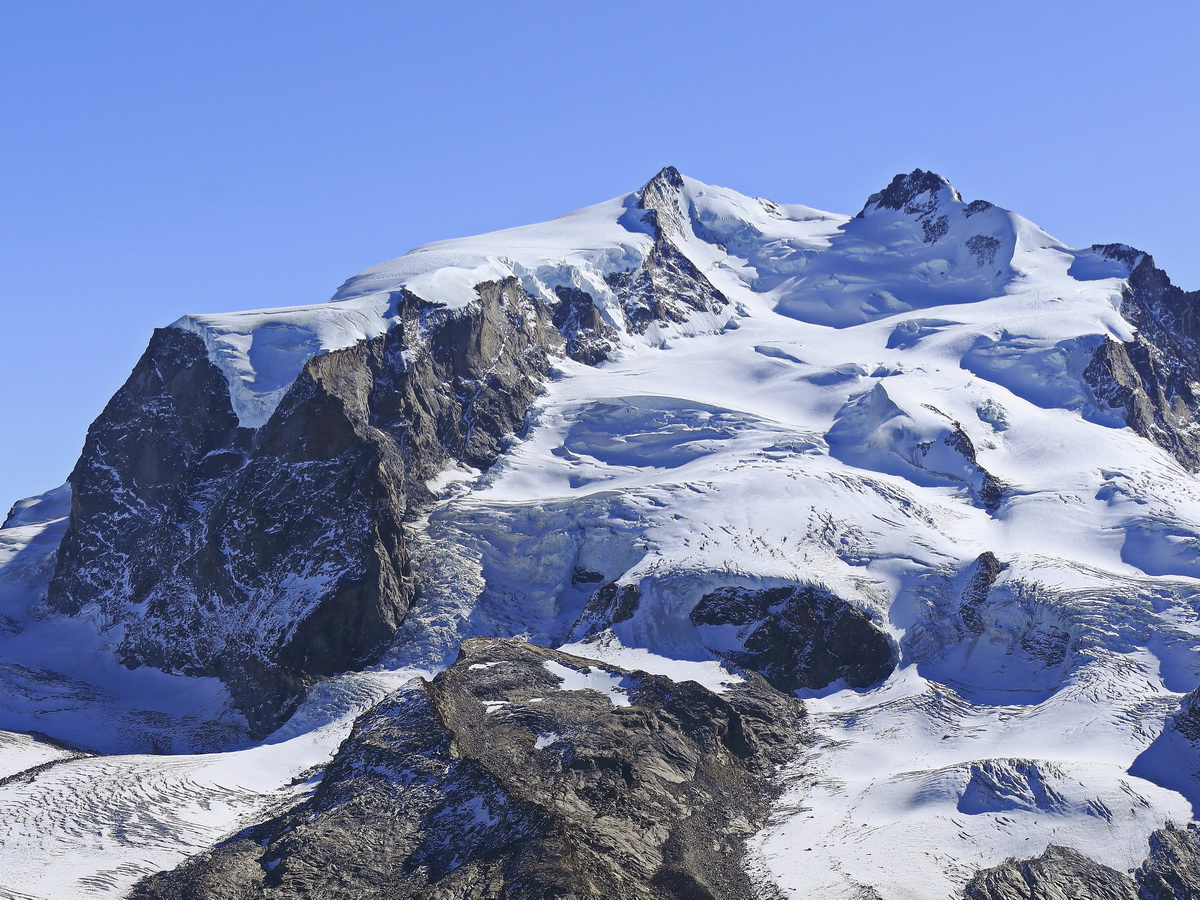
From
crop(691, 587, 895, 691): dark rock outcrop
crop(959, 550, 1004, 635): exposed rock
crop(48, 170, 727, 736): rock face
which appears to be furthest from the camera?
crop(48, 170, 727, 736): rock face

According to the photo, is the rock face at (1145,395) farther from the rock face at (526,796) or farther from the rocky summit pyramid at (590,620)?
the rock face at (526,796)

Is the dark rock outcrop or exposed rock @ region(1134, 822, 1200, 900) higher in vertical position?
the dark rock outcrop

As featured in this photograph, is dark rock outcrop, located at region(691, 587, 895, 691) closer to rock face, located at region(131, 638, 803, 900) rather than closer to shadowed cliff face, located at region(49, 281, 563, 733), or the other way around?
rock face, located at region(131, 638, 803, 900)

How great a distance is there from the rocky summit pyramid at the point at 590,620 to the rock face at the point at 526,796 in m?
0.29

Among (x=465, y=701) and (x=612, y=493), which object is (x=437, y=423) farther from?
(x=465, y=701)

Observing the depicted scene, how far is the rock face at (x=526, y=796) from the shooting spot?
9481 cm

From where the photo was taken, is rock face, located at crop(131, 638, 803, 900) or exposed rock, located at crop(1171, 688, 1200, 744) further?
exposed rock, located at crop(1171, 688, 1200, 744)

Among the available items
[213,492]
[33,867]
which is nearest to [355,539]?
[213,492]

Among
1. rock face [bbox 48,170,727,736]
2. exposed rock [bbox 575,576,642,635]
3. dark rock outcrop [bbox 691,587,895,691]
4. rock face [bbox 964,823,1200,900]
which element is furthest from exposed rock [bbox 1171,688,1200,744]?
rock face [bbox 48,170,727,736]

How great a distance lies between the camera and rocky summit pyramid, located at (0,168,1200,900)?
100 m

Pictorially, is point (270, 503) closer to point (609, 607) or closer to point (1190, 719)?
point (609, 607)

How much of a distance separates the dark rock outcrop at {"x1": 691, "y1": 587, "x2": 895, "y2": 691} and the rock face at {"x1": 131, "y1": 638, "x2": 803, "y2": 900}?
7.33 m

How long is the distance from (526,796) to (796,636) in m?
40.7

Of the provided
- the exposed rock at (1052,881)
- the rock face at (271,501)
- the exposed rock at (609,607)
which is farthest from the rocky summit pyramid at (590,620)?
the exposed rock at (609,607)
